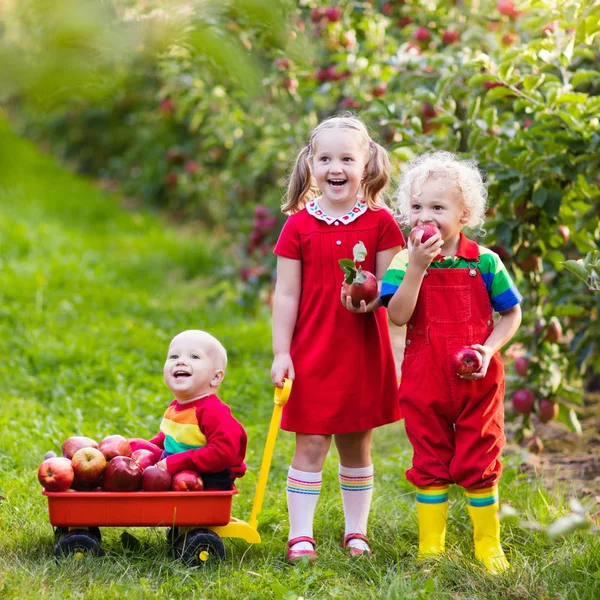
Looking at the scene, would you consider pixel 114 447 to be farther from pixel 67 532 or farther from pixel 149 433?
pixel 149 433

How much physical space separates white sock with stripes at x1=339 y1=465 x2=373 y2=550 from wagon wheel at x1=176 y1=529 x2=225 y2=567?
430 millimetres

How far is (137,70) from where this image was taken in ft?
4.21

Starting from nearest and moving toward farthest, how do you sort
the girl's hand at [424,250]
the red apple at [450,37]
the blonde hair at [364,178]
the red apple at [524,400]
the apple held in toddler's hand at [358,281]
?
the girl's hand at [424,250] < the apple held in toddler's hand at [358,281] < the blonde hair at [364,178] < the red apple at [524,400] < the red apple at [450,37]

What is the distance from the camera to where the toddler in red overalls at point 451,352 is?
2.55 m

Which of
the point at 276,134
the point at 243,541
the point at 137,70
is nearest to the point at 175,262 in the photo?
the point at 276,134

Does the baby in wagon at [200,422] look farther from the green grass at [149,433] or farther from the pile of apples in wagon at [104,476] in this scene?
the green grass at [149,433]

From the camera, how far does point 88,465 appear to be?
2531 millimetres

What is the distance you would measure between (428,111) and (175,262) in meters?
4.14

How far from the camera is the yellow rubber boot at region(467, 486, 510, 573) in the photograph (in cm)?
260

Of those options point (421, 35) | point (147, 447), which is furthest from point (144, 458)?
point (421, 35)

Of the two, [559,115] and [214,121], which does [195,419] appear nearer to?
[559,115]

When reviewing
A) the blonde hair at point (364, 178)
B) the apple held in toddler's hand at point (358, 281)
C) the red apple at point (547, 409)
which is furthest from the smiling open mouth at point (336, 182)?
the red apple at point (547, 409)

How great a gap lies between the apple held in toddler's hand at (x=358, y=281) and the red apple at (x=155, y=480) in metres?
0.71

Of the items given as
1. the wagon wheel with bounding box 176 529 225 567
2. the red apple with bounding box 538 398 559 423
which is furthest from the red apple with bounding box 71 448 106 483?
the red apple with bounding box 538 398 559 423
